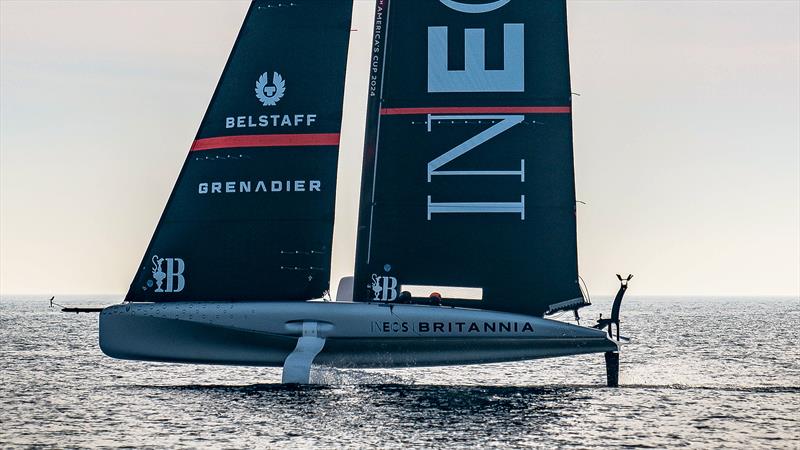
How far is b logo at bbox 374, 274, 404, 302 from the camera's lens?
3034 cm

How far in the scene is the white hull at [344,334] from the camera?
1153 inches

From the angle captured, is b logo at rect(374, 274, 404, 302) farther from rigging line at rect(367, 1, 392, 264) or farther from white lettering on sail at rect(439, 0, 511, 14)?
white lettering on sail at rect(439, 0, 511, 14)

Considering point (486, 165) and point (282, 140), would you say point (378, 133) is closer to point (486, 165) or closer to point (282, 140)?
Result: point (282, 140)

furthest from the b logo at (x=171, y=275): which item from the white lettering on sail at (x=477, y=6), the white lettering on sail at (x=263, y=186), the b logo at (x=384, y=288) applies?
the white lettering on sail at (x=477, y=6)

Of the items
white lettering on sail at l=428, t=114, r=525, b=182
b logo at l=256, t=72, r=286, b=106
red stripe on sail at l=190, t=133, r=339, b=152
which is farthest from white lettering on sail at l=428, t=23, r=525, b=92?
b logo at l=256, t=72, r=286, b=106

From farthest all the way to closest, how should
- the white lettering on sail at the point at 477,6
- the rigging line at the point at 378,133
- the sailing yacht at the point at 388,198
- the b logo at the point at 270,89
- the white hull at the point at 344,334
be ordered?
the b logo at the point at 270,89, the rigging line at the point at 378,133, the white lettering on sail at the point at 477,6, the sailing yacht at the point at 388,198, the white hull at the point at 344,334

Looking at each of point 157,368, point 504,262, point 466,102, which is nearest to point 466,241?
point 504,262

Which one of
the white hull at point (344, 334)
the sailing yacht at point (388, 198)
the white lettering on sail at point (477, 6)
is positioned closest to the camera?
the white hull at point (344, 334)

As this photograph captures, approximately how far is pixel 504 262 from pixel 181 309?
23.2 ft

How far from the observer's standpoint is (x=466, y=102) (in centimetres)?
3038

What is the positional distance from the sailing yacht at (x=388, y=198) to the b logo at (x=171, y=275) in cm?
3

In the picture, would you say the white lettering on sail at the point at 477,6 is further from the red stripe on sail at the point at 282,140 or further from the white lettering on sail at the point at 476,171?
the red stripe on sail at the point at 282,140

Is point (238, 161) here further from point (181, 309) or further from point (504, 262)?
point (504, 262)

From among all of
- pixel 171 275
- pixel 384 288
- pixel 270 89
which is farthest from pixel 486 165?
pixel 171 275
